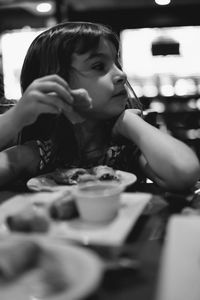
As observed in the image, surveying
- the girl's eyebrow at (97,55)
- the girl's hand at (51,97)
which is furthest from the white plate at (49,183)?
the girl's eyebrow at (97,55)

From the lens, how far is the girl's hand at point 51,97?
1194 mm

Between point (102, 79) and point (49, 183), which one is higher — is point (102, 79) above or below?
above

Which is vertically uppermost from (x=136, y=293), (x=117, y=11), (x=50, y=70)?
(x=117, y=11)

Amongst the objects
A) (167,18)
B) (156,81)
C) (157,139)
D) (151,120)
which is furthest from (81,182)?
(167,18)

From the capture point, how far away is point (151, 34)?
8.79m

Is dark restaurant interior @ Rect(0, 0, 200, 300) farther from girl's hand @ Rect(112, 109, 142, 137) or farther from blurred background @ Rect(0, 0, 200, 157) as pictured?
girl's hand @ Rect(112, 109, 142, 137)

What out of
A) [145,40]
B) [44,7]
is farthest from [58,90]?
[145,40]

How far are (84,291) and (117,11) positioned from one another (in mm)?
9152

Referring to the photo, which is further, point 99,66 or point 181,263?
point 99,66

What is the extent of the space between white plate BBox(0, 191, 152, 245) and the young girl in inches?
13.2

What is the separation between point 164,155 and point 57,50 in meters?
0.60

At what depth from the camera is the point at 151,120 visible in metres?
2.00

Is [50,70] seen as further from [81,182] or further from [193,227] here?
[193,227]

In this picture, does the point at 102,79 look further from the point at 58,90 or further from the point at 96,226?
the point at 96,226
